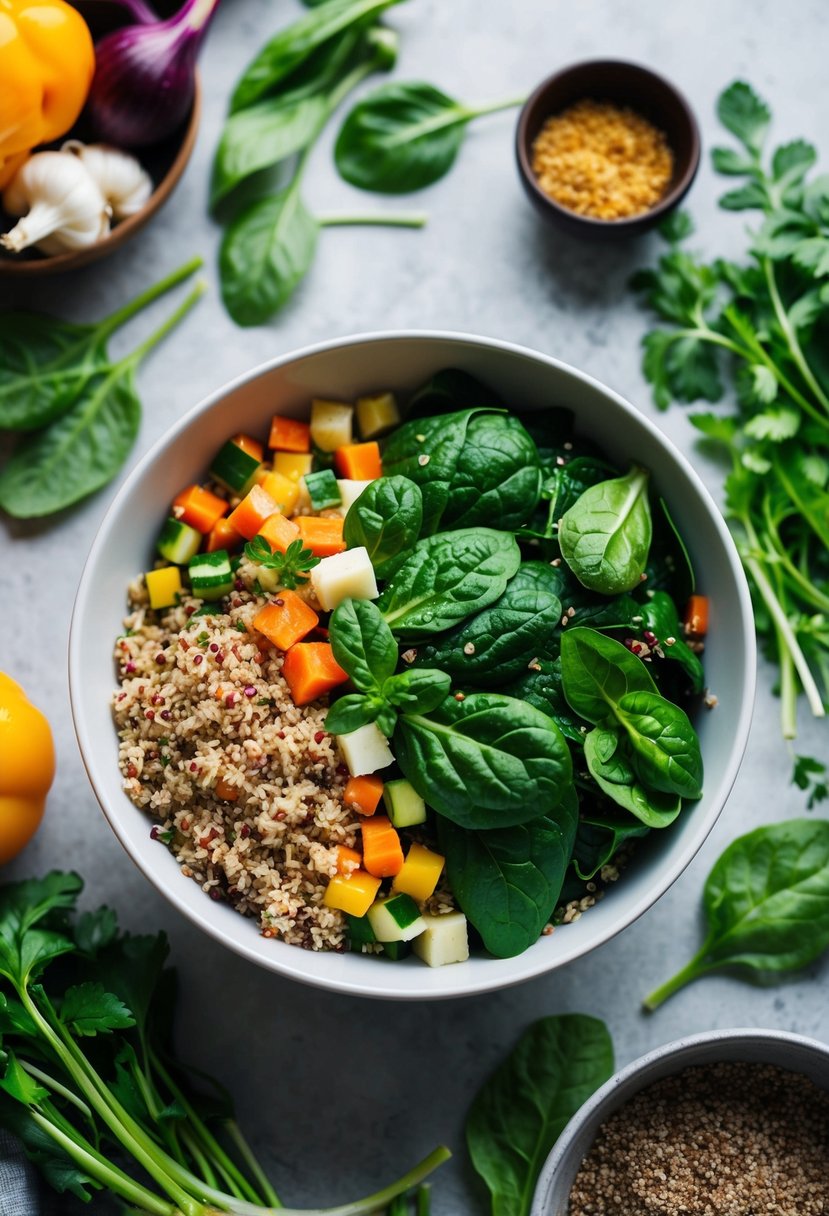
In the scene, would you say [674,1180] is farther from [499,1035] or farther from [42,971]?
[42,971]

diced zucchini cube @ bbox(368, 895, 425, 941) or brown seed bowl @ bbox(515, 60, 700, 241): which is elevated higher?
brown seed bowl @ bbox(515, 60, 700, 241)

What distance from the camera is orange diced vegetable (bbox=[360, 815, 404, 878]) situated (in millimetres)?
2238

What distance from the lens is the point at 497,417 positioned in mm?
2443

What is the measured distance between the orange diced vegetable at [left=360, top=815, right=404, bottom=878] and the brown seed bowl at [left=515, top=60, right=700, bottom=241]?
1.55 meters

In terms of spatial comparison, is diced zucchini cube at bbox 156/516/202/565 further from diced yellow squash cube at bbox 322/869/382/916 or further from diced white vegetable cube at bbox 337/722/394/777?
diced yellow squash cube at bbox 322/869/382/916

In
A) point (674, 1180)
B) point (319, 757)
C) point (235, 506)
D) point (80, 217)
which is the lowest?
point (674, 1180)

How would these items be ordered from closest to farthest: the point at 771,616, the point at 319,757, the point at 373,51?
the point at 319,757
the point at 771,616
the point at 373,51

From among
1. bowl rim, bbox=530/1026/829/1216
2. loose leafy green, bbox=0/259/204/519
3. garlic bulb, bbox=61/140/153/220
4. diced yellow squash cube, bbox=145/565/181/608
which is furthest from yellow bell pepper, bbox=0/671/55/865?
bowl rim, bbox=530/1026/829/1216

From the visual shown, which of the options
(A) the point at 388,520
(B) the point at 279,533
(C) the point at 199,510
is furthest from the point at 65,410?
(A) the point at 388,520

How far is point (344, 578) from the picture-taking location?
7.26ft

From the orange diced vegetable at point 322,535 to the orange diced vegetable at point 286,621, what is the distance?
14 cm


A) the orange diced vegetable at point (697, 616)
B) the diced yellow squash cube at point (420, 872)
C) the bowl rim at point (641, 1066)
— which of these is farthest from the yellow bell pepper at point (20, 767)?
the orange diced vegetable at point (697, 616)

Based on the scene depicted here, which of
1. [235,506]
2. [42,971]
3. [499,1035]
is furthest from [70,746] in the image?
[499,1035]

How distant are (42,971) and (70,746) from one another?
0.53m
